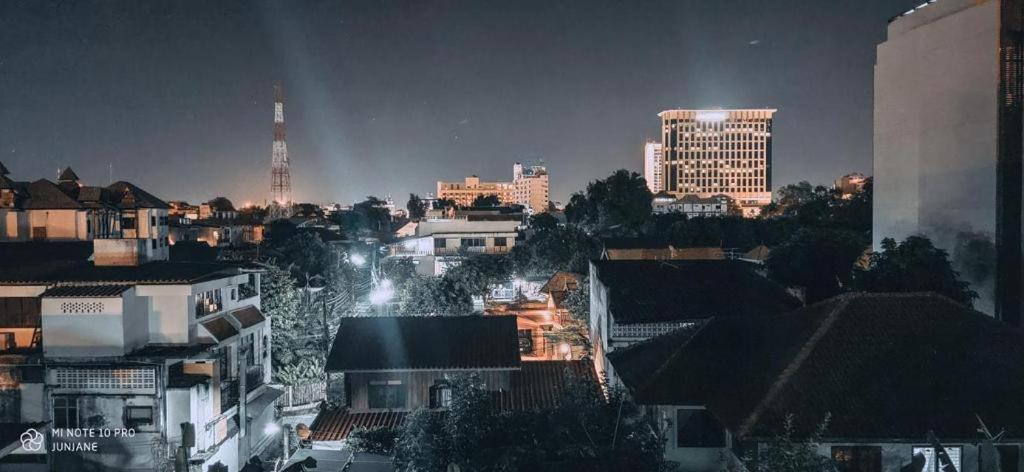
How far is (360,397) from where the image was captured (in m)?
18.6

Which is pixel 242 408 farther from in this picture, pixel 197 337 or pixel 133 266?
pixel 133 266

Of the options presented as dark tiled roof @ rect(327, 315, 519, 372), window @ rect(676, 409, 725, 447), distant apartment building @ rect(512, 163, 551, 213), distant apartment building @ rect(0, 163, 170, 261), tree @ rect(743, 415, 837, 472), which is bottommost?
window @ rect(676, 409, 725, 447)

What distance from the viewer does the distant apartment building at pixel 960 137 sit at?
75.2 feet

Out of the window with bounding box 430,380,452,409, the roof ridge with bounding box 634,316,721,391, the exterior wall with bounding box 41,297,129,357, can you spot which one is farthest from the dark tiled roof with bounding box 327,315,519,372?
the roof ridge with bounding box 634,316,721,391

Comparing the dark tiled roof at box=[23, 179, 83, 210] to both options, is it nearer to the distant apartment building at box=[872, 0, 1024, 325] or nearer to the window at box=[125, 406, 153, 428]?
the window at box=[125, 406, 153, 428]

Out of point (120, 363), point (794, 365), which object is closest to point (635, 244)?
point (794, 365)

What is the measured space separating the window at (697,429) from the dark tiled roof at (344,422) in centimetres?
706

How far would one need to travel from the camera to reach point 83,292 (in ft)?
55.0

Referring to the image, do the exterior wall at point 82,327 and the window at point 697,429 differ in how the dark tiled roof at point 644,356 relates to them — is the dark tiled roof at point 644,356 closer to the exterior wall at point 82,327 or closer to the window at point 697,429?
the window at point 697,429

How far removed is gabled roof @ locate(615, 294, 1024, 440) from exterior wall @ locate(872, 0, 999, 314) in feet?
44.6

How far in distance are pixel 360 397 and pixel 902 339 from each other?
13.1 metres

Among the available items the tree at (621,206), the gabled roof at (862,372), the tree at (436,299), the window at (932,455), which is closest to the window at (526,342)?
the tree at (436,299)

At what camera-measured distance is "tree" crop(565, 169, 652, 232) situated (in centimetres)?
7225

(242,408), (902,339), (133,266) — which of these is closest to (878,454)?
(902,339)
